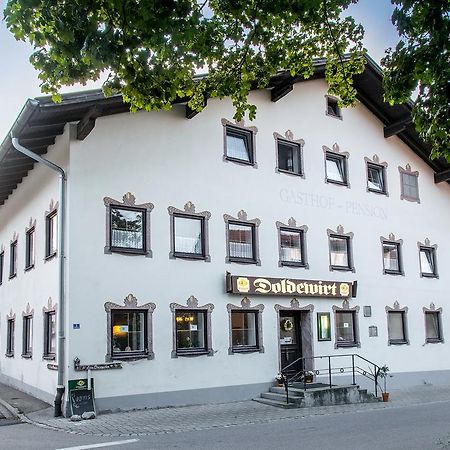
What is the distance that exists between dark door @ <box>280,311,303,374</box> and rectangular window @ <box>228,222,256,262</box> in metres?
2.02

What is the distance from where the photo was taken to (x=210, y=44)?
853cm

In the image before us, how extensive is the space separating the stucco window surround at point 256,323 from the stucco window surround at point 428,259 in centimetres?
771

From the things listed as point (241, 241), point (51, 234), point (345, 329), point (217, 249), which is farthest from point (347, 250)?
point (51, 234)

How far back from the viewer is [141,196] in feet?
48.5

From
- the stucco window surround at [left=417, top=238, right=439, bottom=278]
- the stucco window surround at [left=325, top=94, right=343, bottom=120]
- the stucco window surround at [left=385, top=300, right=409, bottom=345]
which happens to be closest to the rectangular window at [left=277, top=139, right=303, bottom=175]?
the stucco window surround at [left=325, top=94, right=343, bottom=120]

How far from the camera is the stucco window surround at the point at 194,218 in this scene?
15.1m

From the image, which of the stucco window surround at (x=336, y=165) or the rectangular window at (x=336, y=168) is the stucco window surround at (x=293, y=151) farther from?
the rectangular window at (x=336, y=168)

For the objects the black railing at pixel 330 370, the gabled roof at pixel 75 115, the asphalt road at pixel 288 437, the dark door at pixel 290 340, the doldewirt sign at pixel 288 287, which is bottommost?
the asphalt road at pixel 288 437

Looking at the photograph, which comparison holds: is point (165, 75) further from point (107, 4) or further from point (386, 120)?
point (386, 120)

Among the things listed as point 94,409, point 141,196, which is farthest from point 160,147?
point 94,409

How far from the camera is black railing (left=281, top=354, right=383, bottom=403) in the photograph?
16469 mm

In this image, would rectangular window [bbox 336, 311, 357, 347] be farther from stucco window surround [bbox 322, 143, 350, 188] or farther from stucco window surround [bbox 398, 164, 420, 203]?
stucco window surround [bbox 398, 164, 420, 203]

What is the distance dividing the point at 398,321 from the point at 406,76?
1299 cm

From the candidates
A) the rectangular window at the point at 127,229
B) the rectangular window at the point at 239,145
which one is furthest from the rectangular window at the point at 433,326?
the rectangular window at the point at 127,229
